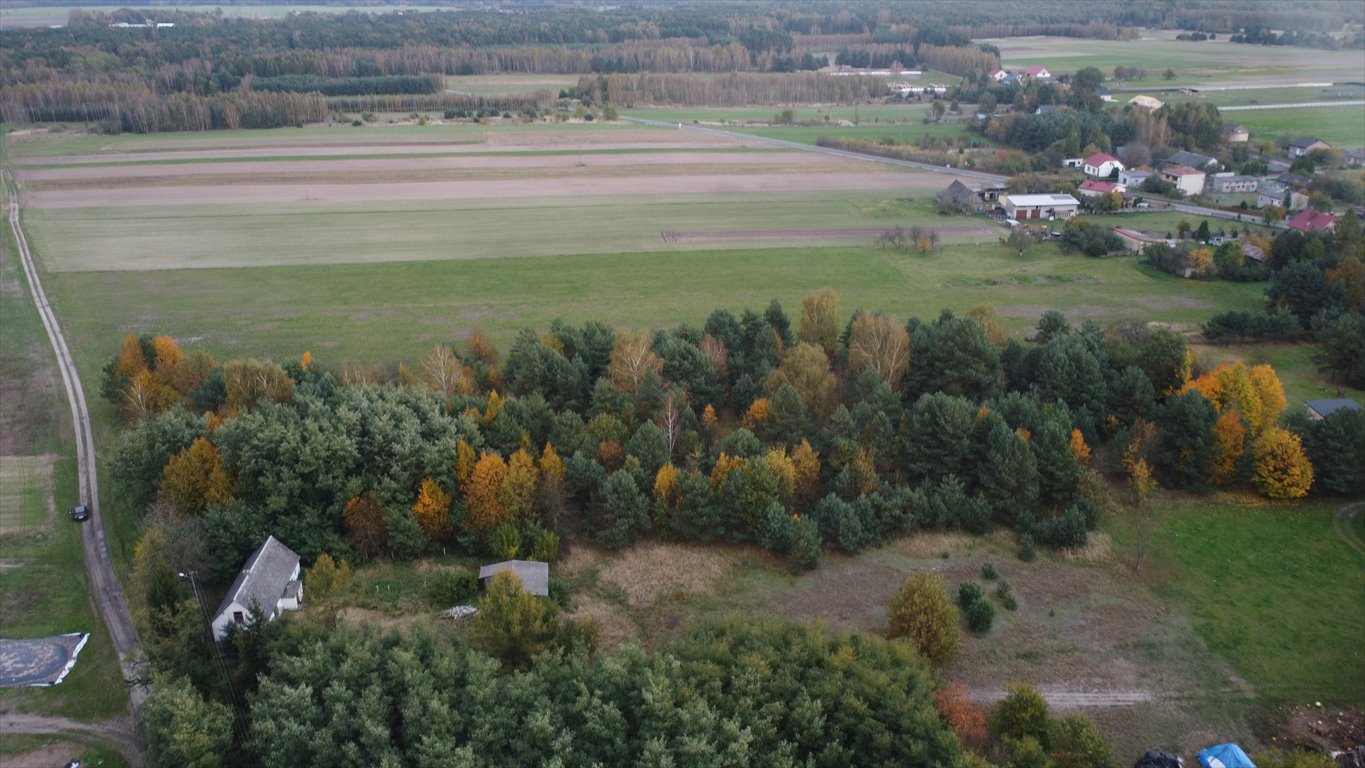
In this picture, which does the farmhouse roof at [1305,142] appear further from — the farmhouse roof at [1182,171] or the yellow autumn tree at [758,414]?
the yellow autumn tree at [758,414]

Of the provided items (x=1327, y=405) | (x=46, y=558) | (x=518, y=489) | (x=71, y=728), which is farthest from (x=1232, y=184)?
(x=71, y=728)

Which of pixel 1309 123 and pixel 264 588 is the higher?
pixel 1309 123

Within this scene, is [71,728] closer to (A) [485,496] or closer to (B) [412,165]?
(A) [485,496]

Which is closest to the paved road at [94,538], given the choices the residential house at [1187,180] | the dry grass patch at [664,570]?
the dry grass patch at [664,570]

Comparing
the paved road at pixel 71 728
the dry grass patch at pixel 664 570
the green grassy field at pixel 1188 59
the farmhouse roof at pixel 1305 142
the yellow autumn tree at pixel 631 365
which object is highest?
the green grassy field at pixel 1188 59

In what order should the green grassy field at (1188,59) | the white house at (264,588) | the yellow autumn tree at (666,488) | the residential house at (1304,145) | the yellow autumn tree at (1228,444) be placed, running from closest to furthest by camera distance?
the white house at (264,588), the yellow autumn tree at (666,488), the yellow autumn tree at (1228,444), the residential house at (1304,145), the green grassy field at (1188,59)

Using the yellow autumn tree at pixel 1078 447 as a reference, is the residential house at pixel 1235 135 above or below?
above

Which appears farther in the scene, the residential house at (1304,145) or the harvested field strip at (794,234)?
the residential house at (1304,145)
